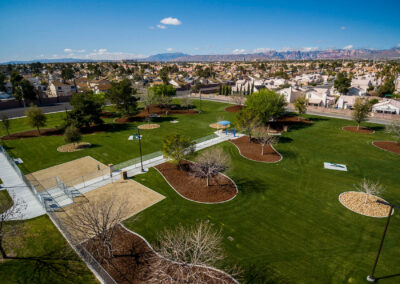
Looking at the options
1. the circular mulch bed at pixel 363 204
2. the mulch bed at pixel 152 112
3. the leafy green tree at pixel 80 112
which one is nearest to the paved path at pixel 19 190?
the leafy green tree at pixel 80 112

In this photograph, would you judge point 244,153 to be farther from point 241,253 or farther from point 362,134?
point 362,134

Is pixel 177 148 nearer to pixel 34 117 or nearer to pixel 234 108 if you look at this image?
pixel 34 117

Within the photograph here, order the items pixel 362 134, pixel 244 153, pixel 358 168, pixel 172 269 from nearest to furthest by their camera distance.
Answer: pixel 172 269 → pixel 358 168 → pixel 244 153 → pixel 362 134

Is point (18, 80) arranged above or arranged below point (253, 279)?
above

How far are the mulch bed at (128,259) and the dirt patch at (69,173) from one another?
1209 cm

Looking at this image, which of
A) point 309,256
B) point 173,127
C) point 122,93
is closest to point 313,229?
point 309,256

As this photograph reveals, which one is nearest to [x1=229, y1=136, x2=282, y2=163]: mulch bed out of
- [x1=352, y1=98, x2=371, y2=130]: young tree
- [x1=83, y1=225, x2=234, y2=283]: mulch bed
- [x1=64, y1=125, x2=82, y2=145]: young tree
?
[x1=83, y1=225, x2=234, y2=283]: mulch bed

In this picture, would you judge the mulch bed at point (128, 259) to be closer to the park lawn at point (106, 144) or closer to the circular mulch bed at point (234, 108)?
the park lawn at point (106, 144)

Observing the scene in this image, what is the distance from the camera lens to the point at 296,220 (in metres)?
20.4

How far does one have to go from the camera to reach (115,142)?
1590 inches

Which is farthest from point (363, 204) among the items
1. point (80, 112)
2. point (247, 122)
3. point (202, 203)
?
point (80, 112)

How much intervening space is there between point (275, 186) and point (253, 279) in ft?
42.3

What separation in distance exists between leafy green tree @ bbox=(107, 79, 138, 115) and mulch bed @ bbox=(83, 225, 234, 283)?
38.2 m

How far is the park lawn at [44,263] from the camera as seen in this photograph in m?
14.8
